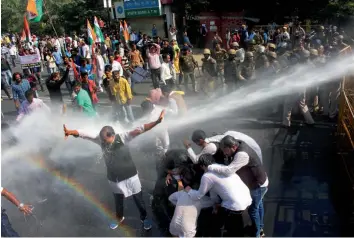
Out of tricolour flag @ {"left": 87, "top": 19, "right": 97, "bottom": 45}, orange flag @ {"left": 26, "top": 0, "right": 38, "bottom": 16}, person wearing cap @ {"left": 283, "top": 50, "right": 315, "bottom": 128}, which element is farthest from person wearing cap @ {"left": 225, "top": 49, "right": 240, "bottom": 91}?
orange flag @ {"left": 26, "top": 0, "right": 38, "bottom": 16}

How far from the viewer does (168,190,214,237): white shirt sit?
4.31 m

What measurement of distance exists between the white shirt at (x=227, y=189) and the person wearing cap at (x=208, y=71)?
675cm

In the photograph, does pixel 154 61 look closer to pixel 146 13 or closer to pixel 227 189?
pixel 227 189

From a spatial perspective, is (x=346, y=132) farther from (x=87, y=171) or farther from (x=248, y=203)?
(x=87, y=171)

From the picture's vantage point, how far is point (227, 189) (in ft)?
13.8

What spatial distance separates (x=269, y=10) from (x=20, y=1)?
4230 centimetres

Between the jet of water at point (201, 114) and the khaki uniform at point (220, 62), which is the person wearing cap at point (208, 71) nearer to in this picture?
the khaki uniform at point (220, 62)

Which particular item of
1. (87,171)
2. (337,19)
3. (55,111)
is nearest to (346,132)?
(87,171)

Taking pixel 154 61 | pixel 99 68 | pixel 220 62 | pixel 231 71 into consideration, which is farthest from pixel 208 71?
pixel 99 68

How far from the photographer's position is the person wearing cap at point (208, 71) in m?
10.6

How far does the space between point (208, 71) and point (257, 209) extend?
6675 mm

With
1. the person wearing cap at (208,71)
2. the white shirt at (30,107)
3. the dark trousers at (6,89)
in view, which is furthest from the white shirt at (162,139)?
the dark trousers at (6,89)

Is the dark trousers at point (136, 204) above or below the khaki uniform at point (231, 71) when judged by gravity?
below

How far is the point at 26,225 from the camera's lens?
574 centimetres
